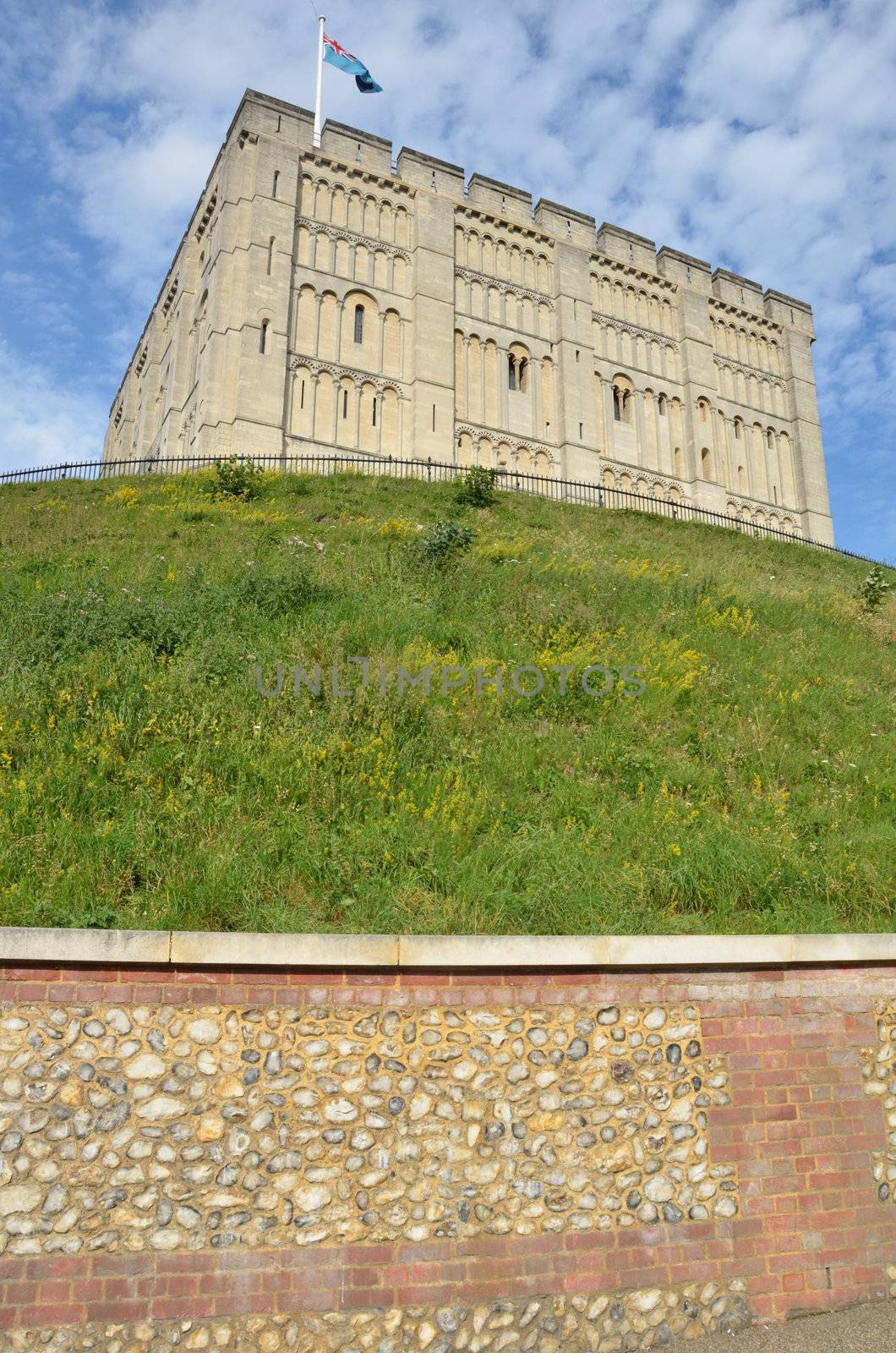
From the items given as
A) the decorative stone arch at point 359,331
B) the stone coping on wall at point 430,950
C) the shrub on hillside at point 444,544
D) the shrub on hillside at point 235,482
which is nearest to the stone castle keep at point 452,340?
the decorative stone arch at point 359,331

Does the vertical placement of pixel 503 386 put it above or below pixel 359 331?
below

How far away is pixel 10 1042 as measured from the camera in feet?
14.6

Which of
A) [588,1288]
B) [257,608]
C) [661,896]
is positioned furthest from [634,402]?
[588,1288]

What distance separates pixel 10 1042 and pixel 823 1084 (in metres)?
4.49

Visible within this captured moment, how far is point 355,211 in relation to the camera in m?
34.8

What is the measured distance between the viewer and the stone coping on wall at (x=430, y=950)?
4574mm

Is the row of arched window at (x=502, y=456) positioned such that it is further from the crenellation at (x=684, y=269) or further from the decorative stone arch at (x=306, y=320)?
the crenellation at (x=684, y=269)

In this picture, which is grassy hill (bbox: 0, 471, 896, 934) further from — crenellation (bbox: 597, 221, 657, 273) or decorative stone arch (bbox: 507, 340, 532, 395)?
crenellation (bbox: 597, 221, 657, 273)

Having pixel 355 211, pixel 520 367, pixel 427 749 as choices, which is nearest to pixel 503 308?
pixel 520 367

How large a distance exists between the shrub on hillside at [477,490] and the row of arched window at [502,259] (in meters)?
17.6

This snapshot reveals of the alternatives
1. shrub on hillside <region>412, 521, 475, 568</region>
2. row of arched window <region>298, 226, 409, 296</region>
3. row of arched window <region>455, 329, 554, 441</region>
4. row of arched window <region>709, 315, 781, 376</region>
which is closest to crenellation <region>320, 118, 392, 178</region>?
row of arched window <region>298, 226, 409, 296</region>

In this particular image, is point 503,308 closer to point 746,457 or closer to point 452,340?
point 452,340

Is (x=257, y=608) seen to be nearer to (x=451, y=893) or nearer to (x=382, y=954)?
(x=451, y=893)

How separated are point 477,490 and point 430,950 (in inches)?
738
